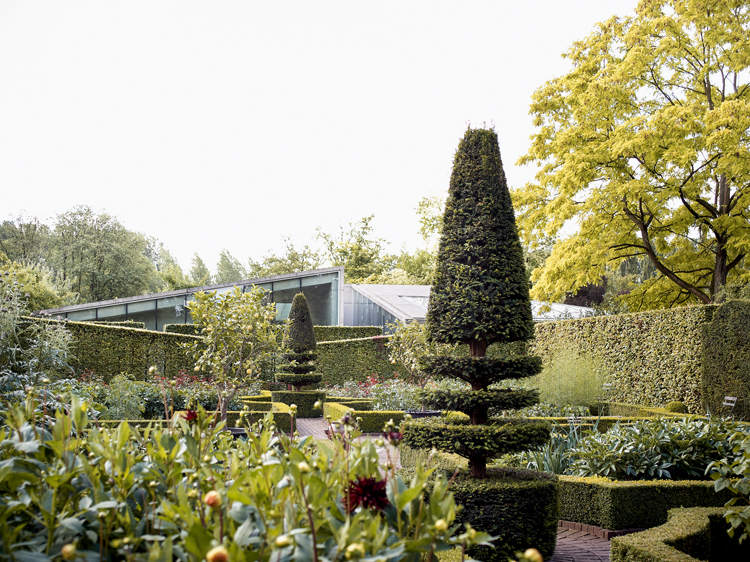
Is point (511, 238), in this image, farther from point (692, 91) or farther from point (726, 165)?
point (692, 91)

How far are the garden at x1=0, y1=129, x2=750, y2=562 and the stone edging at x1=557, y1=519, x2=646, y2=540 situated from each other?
6 cm

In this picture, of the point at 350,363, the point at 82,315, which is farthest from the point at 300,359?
the point at 82,315

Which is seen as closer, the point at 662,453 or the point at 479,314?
the point at 479,314

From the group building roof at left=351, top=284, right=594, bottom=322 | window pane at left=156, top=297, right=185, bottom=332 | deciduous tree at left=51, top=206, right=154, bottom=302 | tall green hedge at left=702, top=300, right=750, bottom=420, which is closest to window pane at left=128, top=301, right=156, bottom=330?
window pane at left=156, top=297, right=185, bottom=332

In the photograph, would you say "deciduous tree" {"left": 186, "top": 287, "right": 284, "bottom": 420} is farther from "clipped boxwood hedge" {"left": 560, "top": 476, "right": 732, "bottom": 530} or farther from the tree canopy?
the tree canopy

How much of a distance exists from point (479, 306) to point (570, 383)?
287 inches

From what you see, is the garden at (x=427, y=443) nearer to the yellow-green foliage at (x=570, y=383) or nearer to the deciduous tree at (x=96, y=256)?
the yellow-green foliage at (x=570, y=383)

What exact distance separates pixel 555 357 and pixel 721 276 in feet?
18.5

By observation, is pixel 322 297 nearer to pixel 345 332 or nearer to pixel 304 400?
pixel 345 332

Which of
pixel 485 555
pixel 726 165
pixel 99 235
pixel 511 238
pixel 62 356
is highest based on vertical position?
pixel 99 235

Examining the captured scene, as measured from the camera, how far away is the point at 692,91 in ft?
49.8

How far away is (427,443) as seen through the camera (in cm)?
461

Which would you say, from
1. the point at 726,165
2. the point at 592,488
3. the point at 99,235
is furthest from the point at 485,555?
the point at 99,235

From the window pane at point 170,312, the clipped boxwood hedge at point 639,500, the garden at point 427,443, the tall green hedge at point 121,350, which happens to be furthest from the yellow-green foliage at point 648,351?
the window pane at point 170,312
